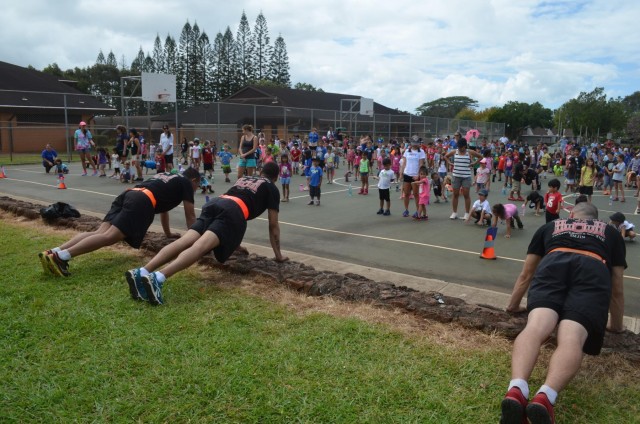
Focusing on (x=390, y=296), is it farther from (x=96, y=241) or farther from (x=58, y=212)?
(x=58, y=212)

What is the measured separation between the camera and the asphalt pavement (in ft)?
22.9

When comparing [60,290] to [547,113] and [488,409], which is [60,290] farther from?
[547,113]

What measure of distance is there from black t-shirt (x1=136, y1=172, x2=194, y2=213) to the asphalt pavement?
1847mm

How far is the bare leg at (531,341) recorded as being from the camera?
10.6 ft

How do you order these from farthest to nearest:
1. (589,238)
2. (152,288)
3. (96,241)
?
(96,241), (152,288), (589,238)

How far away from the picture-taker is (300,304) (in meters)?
5.23

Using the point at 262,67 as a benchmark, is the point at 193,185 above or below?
below

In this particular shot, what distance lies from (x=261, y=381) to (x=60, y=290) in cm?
306

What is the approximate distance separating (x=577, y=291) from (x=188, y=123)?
37948mm

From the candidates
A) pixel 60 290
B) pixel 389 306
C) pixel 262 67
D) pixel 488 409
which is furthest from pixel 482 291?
pixel 262 67

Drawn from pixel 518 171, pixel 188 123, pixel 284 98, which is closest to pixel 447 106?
pixel 284 98

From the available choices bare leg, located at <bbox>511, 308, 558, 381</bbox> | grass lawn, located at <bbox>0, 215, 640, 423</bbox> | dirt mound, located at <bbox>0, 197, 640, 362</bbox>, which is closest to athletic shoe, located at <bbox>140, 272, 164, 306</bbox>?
grass lawn, located at <bbox>0, 215, 640, 423</bbox>

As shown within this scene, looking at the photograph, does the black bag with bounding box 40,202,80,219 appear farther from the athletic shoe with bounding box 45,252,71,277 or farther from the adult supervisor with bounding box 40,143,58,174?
the adult supervisor with bounding box 40,143,58,174

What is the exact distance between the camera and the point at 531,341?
3379 millimetres
